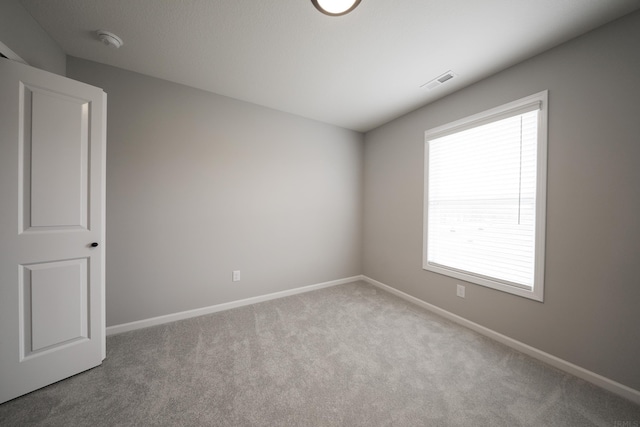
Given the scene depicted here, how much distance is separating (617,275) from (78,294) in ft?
13.0

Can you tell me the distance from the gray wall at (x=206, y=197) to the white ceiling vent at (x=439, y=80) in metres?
1.56

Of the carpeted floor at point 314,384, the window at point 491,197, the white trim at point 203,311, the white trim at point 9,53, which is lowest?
the carpeted floor at point 314,384

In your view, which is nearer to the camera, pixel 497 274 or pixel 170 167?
pixel 497 274

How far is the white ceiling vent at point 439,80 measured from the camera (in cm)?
225

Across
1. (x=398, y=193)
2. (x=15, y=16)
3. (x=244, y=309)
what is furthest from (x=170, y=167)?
(x=398, y=193)

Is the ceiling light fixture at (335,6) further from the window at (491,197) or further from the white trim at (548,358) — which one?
the white trim at (548,358)

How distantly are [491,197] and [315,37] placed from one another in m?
2.27

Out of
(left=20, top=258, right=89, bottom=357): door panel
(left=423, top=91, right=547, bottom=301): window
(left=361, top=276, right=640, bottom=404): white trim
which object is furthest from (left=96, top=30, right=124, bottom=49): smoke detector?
(left=361, top=276, right=640, bottom=404): white trim

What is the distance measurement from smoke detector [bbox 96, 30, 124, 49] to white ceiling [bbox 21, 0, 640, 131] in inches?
1.7

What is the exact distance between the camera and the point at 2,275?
4.61 ft

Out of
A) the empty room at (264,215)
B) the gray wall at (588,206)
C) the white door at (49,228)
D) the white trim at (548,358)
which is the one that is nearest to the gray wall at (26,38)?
the empty room at (264,215)

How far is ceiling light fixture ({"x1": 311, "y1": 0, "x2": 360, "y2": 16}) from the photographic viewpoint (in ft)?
4.74

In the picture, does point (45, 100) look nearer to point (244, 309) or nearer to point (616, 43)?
point (244, 309)

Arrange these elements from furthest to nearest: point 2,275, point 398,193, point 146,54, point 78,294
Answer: point 398,193 < point 146,54 < point 78,294 < point 2,275
